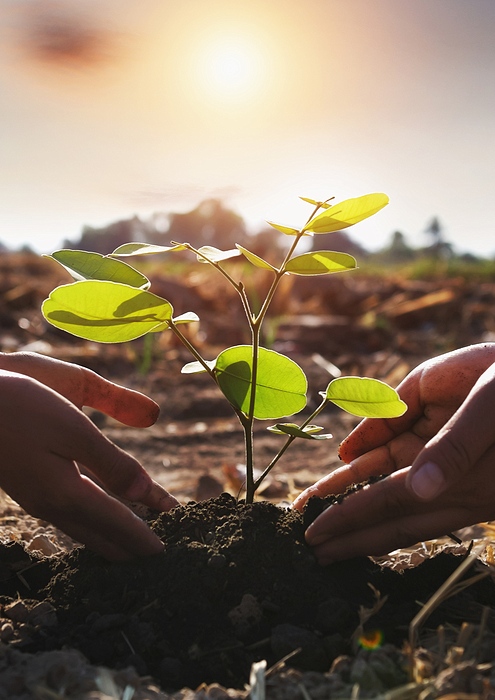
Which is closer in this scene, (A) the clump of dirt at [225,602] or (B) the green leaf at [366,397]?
(A) the clump of dirt at [225,602]

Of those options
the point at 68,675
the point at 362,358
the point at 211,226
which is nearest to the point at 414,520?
the point at 68,675

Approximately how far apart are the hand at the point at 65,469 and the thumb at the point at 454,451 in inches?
20.7

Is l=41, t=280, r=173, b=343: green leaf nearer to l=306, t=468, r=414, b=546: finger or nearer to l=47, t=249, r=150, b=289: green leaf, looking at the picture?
l=47, t=249, r=150, b=289: green leaf

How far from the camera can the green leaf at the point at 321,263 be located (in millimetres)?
1309

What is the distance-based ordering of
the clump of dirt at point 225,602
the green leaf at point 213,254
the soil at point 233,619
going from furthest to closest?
1. the green leaf at point 213,254
2. the clump of dirt at point 225,602
3. the soil at point 233,619

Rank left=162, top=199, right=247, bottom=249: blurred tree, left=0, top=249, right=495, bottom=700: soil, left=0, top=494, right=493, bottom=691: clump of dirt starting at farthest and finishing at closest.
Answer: left=162, top=199, right=247, bottom=249: blurred tree
left=0, top=494, right=493, bottom=691: clump of dirt
left=0, top=249, right=495, bottom=700: soil

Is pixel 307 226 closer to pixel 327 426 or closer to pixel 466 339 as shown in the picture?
pixel 327 426

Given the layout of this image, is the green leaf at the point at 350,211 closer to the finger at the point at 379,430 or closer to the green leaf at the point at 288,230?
the green leaf at the point at 288,230

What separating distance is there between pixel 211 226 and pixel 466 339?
47.1ft

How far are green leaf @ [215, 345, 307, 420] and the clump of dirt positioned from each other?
0.73 feet

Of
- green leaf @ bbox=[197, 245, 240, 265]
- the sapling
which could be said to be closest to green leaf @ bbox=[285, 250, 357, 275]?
the sapling

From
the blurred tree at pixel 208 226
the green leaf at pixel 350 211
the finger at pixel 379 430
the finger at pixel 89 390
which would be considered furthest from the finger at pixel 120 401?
the blurred tree at pixel 208 226

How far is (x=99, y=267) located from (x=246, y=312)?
34 cm

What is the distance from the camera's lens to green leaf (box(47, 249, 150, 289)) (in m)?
1.36
